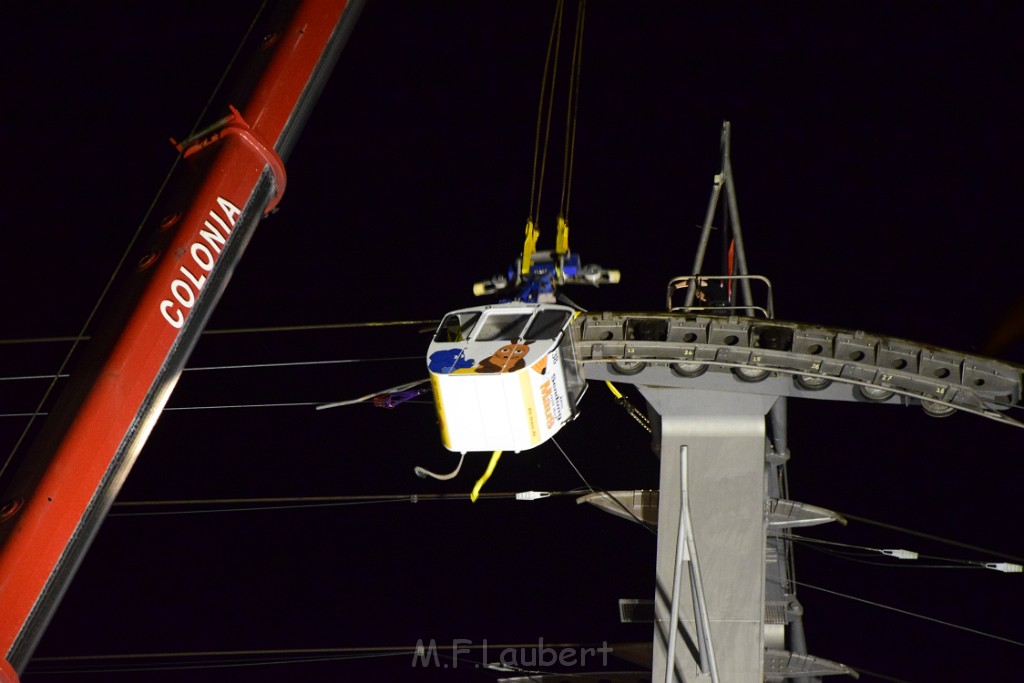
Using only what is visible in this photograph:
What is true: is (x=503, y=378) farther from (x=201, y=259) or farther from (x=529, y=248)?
(x=201, y=259)

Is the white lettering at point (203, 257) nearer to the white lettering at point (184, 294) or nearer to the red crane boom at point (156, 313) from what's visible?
the red crane boom at point (156, 313)

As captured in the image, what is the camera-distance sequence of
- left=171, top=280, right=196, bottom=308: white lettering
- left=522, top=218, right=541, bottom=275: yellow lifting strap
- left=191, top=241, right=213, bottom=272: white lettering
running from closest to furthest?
left=171, top=280, right=196, bottom=308: white lettering
left=191, top=241, right=213, bottom=272: white lettering
left=522, top=218, right=541, bottom=275: yellow lifting strap

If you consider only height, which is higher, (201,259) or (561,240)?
(561,240)

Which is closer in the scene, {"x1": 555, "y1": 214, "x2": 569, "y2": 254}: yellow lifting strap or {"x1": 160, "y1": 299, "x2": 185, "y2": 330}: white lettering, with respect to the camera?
{"x1": 160, "y1": 299, "x2": 185, "y2": 330}: white lettering

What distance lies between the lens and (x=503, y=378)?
1352 cm

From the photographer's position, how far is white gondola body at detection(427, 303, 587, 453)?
13625 millimetres

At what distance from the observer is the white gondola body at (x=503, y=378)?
13.6 m

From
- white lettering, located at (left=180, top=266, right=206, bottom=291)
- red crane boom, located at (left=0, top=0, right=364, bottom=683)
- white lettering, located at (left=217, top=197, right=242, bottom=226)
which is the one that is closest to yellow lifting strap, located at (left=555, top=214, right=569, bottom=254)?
red crane boom, located at (left=0, top=0, right=364, bottom=683)

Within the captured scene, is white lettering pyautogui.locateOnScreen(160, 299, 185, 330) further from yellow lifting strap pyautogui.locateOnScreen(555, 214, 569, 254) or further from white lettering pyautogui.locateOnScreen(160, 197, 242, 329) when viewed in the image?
yellow lifting strap pyautogui.locateOnScreen(555, 214, 569, 254)

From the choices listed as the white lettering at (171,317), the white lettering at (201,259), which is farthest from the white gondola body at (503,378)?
the white lettering at (171,317)

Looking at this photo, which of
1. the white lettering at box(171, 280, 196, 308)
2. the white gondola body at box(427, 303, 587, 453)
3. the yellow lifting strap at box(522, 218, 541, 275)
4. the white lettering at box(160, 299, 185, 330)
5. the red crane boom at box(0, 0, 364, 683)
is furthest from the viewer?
the yellow lifting strap at box(522, 218, 541, 275)

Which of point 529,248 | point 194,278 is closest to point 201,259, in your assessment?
point 194,278

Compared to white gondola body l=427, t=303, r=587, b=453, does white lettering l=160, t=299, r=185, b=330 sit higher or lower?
lower

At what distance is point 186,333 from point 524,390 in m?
3.06
